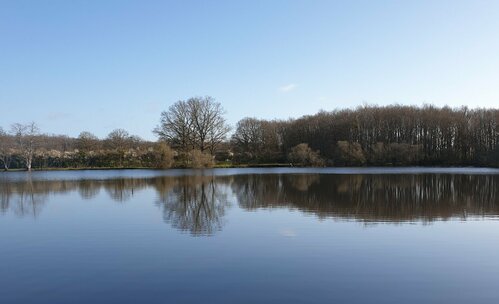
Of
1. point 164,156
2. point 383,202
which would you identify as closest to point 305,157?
point 164,156

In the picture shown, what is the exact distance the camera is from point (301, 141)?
7806cm

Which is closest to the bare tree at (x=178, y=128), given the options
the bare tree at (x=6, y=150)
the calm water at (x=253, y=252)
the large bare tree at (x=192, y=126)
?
the large bare tree at (x=192, y=126)

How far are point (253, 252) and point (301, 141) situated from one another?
226 feet

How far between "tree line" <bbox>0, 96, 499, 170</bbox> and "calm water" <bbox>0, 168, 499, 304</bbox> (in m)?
44.8

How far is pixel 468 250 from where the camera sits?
33.2 ft

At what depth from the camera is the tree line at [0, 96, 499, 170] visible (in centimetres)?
6538

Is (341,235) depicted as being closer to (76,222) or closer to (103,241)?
(103,241)

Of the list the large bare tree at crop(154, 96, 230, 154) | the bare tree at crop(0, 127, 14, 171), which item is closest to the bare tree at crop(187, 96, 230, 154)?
the large bare tree at crop(154, 96, 230, 154)

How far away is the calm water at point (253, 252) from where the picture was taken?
7066 mm

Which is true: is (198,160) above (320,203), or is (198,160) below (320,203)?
above

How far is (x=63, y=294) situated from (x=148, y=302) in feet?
5.34

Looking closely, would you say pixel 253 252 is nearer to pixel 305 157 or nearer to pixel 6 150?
pixel 305 157

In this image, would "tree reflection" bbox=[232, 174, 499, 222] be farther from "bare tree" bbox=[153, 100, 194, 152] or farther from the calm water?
"bare tree" bbox=[153, 100, 194, 152]

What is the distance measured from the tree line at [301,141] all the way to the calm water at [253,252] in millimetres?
44825
